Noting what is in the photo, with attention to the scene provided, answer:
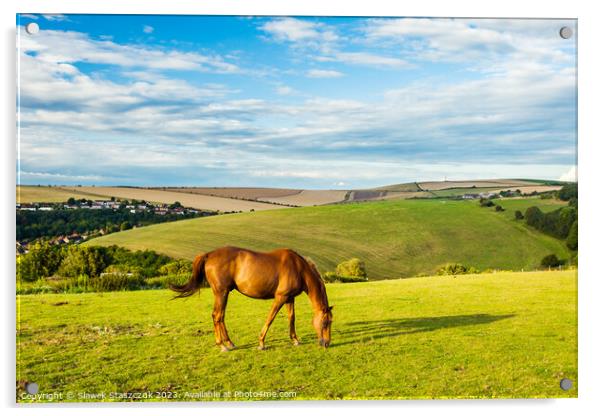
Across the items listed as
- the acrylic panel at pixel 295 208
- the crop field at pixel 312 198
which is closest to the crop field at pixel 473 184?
the acrylic panel at pixel 295 208

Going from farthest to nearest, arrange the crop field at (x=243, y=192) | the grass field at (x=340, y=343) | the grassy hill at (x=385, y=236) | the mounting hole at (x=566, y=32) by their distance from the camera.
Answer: the crop field at (x=243, y=192) → the grassy hill at (x=385, y=236) → the mounting hole at (x=566, y=32) → the grass field at (x=340, y=343)

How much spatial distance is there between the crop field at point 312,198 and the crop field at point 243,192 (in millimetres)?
78

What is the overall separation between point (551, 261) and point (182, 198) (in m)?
5.67

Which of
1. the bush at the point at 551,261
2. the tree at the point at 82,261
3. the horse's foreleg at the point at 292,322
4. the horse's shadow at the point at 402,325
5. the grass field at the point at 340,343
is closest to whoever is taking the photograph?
the grass field at the point at 340,343

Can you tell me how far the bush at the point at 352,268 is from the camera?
8094mm

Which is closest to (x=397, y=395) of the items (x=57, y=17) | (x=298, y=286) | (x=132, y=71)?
(x=298, y=286)

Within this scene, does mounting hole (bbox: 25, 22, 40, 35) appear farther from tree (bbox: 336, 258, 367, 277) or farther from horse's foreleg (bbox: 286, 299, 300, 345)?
tree (bbox: 336, 258, 367, 277)

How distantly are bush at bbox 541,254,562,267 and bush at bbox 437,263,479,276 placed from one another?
0.98 meters

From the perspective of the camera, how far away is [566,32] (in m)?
7.46

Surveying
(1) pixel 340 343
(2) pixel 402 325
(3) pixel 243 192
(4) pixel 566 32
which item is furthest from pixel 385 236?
(4) pixel 566 32

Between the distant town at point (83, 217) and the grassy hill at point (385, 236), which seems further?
the grassy hill at point (385, 236)

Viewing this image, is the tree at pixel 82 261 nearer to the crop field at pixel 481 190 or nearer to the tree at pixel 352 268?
the tree at pixel 352 268

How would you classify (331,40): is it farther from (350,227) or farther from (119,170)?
(119,170)

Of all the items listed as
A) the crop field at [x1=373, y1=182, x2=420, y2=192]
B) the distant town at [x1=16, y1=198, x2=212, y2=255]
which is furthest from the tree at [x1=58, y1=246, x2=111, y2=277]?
the crop field at [x1=373, y1=182, x2=420, y2=192]
